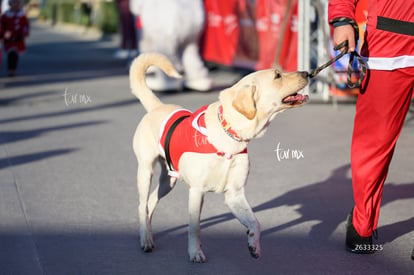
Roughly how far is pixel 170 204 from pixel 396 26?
7.94 ft

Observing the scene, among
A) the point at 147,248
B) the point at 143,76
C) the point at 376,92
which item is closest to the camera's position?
the point at 376,92

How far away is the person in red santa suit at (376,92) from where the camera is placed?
14.3ft

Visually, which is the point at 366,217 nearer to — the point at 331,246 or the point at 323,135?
the point at 331,246

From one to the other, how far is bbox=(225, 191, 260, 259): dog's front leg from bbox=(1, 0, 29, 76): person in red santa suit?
11.7 m

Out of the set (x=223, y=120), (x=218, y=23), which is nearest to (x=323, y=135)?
(x=223, y=120)

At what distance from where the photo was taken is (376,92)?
4441 mm

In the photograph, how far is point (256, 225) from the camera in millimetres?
4180

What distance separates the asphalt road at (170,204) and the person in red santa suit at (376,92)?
12.4 inches

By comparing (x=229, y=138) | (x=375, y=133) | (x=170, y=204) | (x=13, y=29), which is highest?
(x=229, y=138)
